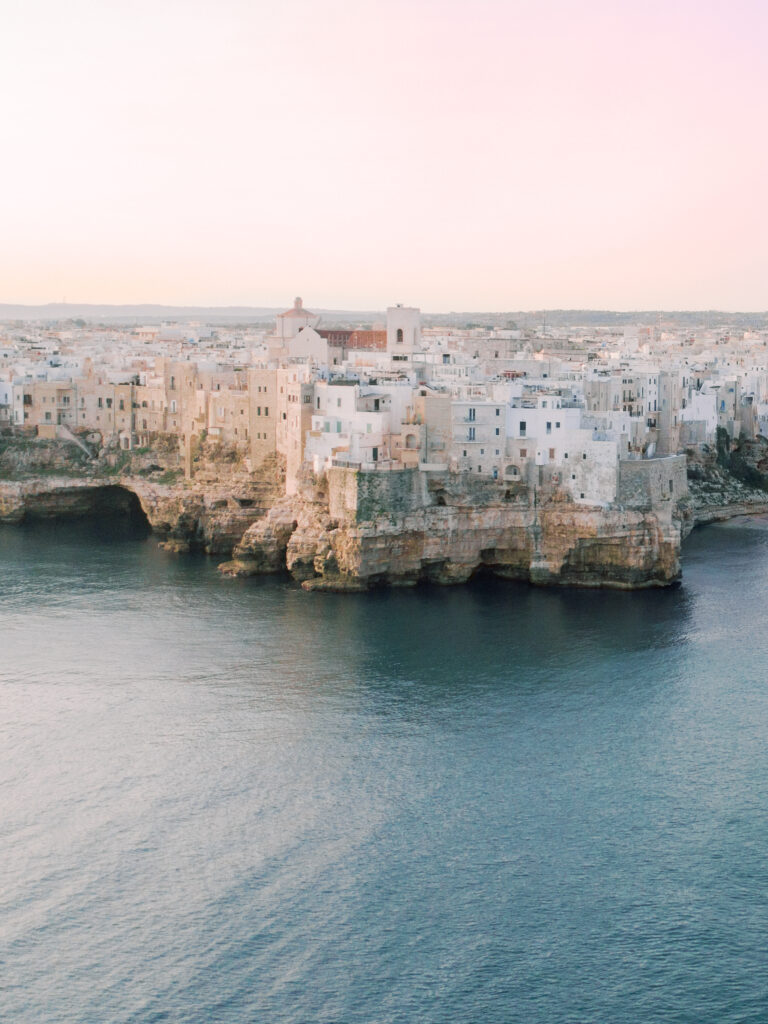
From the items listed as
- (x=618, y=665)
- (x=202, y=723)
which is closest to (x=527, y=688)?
(x=618, y=665)

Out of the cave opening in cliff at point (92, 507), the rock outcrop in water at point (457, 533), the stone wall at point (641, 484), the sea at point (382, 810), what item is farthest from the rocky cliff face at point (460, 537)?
the cave opening in cliff at point (92, 507)

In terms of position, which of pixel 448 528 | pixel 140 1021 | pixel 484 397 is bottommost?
pixel 140 1021

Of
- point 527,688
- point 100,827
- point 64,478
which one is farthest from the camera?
point 64,478

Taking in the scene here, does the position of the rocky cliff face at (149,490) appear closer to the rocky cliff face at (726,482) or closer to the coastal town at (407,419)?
the coastal town at (407,419)

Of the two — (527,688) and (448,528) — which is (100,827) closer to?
(527,688)

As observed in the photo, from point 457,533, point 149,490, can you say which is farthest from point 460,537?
point 149,490

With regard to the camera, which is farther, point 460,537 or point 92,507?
point 92,507

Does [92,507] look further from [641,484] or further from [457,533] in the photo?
[641,484]
